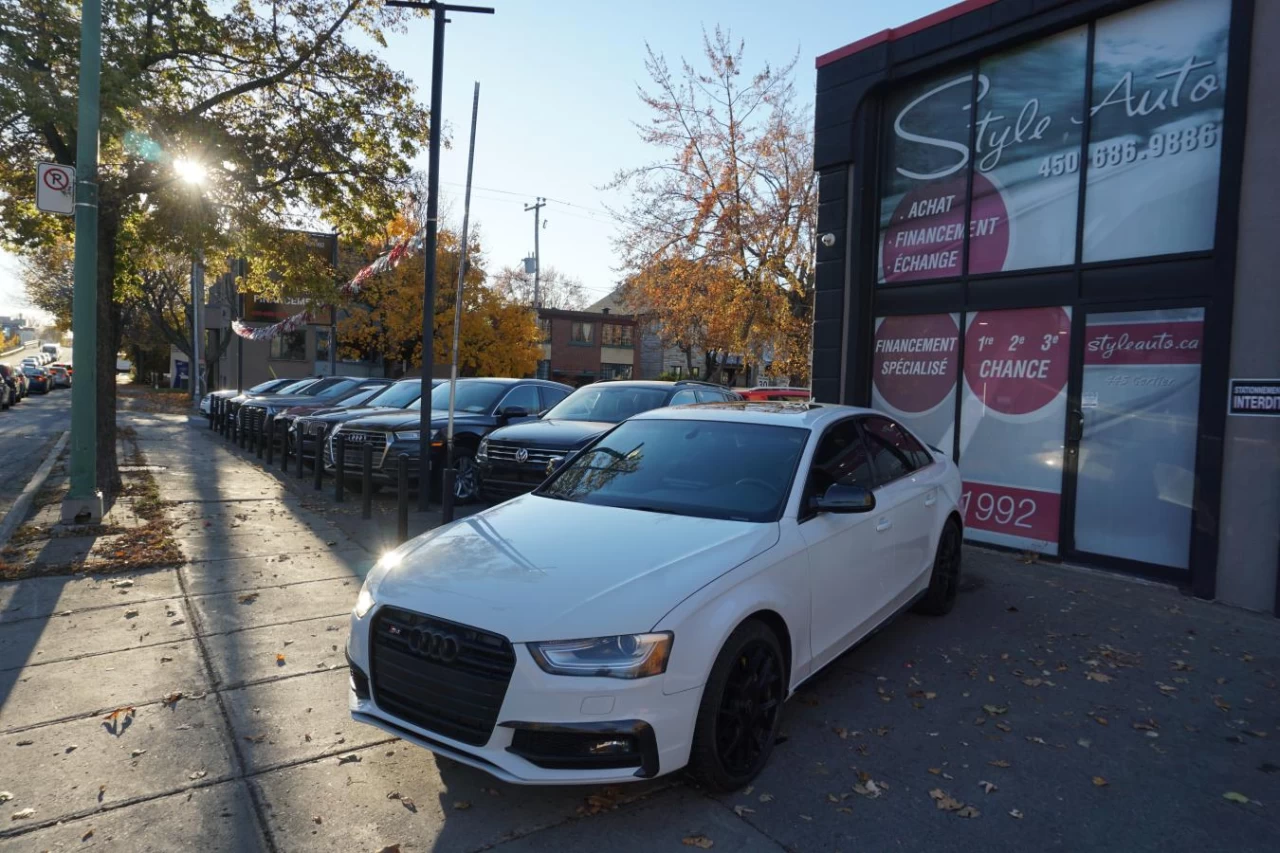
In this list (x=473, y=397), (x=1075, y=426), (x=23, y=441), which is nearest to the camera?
(x=1075, y=426)

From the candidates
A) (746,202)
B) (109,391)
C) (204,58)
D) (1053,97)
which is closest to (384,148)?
(204,58)

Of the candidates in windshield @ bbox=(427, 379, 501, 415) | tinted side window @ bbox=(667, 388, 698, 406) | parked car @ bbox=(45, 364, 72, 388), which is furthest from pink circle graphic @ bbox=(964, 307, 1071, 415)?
parked car @ bbox=(45, 364, 72, 388)

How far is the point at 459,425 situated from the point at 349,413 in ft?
8.69

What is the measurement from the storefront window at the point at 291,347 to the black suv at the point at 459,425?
97.8ft

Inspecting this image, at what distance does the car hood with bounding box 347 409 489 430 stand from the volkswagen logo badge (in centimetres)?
716

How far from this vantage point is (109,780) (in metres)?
3.46

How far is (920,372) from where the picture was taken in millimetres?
8992

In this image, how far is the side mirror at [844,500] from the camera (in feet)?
13.2

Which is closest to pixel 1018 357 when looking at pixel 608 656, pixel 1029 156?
pixel 1029 156

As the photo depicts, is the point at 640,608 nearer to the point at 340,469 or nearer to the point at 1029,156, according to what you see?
the point at 1029,156

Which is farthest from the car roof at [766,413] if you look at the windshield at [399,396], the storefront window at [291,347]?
the storefront window at [291,347]

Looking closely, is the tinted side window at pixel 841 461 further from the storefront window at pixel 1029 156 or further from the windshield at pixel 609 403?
the windshield at pixel 609 403

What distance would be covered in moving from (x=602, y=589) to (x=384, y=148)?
994cm

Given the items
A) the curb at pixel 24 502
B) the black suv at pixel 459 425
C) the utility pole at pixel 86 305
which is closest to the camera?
the curb at pixel 24 502
